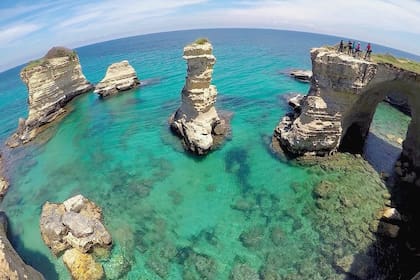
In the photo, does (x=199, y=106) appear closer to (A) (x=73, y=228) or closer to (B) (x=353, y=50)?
(B) (x=353, y=50)

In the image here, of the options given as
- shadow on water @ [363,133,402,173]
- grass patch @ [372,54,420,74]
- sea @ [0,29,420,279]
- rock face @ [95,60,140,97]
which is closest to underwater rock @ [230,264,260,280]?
sea @ [0,29,420,279]

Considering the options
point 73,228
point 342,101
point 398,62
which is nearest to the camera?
point 73,228

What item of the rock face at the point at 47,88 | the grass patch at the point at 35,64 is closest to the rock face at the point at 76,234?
the rock face at the point at 47,88

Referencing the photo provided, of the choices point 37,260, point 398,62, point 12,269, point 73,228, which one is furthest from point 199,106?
point 12,269

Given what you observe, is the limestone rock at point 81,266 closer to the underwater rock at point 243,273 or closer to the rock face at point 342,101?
the underwater rock at point 243,273

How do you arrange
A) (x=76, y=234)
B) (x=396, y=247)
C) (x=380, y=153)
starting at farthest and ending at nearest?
1. (x=380, y=153)
2. (x=76, y=234)
3. (x=396, y=247)

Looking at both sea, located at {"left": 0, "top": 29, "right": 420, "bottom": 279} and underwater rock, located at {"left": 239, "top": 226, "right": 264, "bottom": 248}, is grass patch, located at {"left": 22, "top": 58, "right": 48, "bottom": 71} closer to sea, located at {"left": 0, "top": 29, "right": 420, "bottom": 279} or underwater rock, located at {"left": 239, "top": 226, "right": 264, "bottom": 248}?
sea, located at {"left": 0, "top": 29, "right": 420, "bottom": 279}
